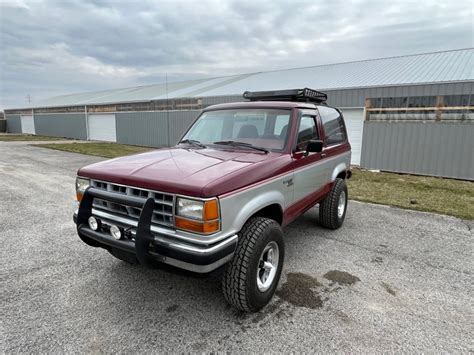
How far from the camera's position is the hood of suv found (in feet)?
7.84

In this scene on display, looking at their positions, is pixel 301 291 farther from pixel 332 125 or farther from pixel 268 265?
pixel 332 125

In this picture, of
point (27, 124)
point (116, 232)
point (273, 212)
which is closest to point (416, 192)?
point (273, 212)

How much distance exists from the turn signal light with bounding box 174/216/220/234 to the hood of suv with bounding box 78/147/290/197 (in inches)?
8.8

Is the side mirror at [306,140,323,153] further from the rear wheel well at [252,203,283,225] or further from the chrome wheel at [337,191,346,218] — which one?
the chrome wheel at [337,191,346,218]

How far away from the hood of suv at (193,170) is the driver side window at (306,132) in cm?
Result: 45

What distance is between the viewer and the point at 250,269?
2.62 metres

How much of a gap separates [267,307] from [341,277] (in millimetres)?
1115

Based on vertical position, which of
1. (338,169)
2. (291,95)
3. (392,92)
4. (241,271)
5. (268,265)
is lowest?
(268,265)

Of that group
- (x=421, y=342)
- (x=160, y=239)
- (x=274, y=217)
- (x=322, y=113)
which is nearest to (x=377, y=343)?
(x=421, y=342)

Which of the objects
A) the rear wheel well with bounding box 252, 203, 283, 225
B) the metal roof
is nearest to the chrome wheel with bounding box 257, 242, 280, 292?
the rear wheel well with bounding box 252, 203, 283, 225

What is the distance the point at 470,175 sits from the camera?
10.3 meters

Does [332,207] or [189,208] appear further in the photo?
[332,207]

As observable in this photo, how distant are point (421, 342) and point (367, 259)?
158 centimetres

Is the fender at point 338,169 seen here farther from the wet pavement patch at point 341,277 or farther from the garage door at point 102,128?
the garage door at point 102,128
